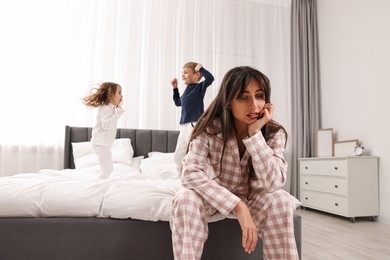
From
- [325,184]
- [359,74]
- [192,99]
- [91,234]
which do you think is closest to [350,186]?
[325,184]

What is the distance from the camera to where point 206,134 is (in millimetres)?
1390

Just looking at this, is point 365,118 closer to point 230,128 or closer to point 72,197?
point 230,128

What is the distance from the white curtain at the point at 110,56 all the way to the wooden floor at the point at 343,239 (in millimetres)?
1719

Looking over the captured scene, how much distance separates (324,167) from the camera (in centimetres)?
386

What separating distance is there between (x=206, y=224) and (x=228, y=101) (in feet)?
1.65

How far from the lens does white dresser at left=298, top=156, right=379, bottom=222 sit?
11.3 ft

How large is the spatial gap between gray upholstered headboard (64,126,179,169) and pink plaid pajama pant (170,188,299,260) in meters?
2.47

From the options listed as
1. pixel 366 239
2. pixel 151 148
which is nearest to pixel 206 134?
pixel 366 239

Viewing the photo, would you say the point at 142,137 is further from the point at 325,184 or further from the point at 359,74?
the point at 359,74

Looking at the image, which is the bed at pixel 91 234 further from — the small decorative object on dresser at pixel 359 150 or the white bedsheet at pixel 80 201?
the small decorative object on dresser at pixel 359 150

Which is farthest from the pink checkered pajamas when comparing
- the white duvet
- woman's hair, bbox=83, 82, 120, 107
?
woman's hair, bbox=83, 82, 120, 107

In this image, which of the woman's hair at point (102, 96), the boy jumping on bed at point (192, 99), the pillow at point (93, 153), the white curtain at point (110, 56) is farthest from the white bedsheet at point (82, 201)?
the white curtain at point (110, 56)

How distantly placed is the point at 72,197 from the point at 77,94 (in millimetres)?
2685

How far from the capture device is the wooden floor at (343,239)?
2.15 meters
